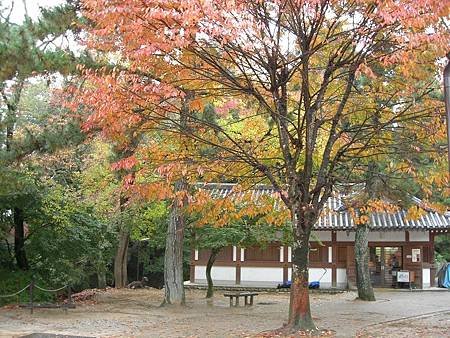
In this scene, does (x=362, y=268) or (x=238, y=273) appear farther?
(x=238, y=273)

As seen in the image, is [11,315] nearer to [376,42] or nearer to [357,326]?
[357,326]

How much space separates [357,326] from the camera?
13297 mm

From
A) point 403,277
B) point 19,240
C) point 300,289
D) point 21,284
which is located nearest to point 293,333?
point 300,289

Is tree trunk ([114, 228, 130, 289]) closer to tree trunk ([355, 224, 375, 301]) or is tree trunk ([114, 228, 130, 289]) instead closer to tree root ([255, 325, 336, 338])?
tree trunk ([355, 224, 375, 301])

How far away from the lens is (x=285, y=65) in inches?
435

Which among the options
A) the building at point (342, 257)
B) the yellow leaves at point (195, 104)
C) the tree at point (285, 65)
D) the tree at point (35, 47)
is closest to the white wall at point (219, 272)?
the building at point (342, 257)

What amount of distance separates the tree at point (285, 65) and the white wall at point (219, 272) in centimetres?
1486

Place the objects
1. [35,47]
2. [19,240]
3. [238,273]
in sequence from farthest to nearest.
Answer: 1. [238,273]
2. [19,240]
3. [35,47]

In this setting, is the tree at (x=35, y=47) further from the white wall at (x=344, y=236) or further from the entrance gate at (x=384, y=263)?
the entrance gate at (x=384, y=263)

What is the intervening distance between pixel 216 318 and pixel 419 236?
14.9 m

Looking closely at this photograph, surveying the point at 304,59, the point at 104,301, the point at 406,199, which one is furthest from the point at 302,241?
the point at 104,301

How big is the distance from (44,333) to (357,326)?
7294 millimetres

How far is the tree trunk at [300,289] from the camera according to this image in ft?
38.3

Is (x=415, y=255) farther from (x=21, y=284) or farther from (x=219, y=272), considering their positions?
(x=21, y=284)
